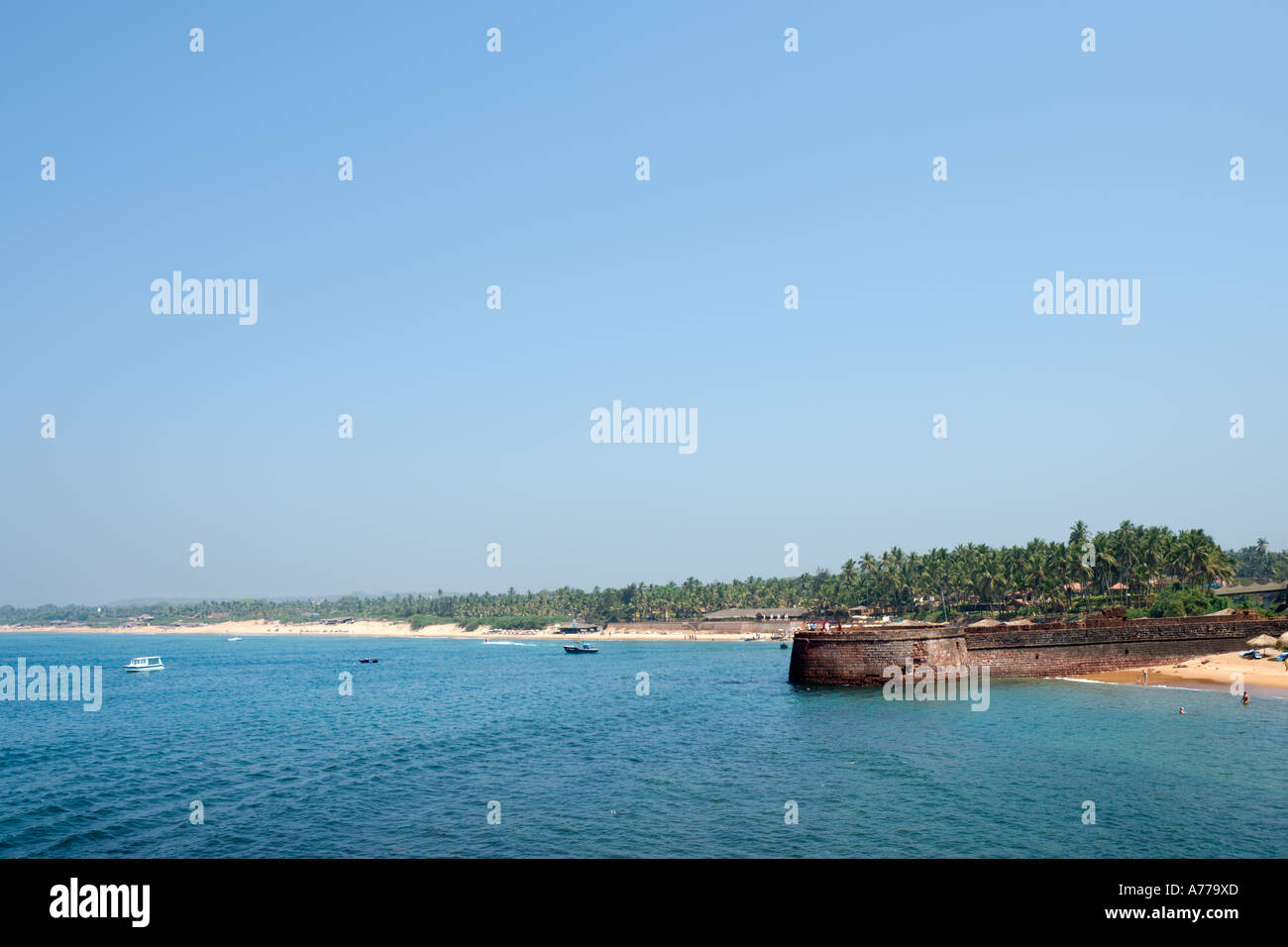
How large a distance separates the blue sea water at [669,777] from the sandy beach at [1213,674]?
616 cm

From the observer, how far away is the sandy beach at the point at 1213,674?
65.4m

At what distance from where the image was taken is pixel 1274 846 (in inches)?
1099

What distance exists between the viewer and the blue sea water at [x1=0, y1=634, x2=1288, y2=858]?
101 ft

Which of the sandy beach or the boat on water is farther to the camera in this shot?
the boat on water

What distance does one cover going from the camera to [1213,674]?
70.6 meters

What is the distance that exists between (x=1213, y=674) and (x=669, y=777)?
187 feet

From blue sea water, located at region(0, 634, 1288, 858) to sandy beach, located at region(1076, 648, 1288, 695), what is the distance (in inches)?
242

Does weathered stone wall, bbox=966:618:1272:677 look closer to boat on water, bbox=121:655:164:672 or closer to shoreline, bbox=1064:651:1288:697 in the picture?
shoreline, bbox=1064:651:1288:697

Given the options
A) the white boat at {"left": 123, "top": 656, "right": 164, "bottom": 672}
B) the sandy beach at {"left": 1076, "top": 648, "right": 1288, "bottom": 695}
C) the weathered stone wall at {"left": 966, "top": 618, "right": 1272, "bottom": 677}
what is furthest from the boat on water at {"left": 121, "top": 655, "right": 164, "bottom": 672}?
the sandy beach at {"left": 1076, "top": 648, "right": 1288, "bottom": 695}

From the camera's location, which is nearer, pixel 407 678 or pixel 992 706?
pixel 992 706

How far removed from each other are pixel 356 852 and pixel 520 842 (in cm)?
603
